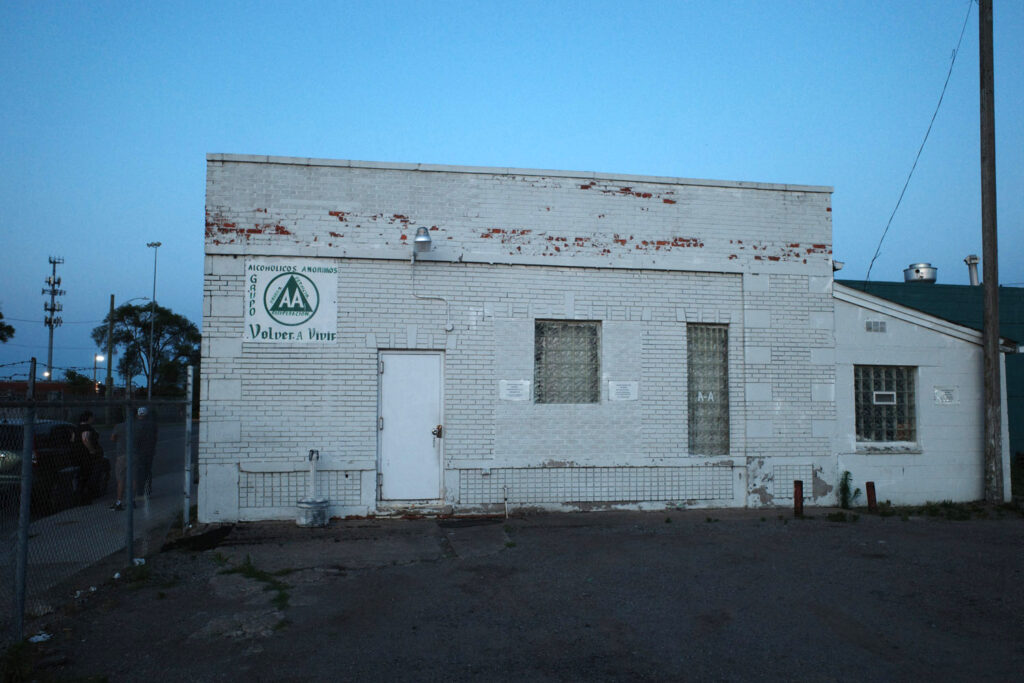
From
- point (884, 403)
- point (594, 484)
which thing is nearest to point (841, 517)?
point (884, 403)

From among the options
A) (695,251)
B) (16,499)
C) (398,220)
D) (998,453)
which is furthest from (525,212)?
(998,453)

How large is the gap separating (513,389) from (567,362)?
967mm

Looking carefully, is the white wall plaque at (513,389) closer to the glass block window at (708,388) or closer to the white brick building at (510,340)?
the white brick building at (510,340)

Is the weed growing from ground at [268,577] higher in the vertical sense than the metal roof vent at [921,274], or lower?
lower

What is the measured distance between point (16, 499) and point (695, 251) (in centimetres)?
920

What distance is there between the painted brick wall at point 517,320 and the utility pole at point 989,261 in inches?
104

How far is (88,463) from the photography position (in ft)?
25.2

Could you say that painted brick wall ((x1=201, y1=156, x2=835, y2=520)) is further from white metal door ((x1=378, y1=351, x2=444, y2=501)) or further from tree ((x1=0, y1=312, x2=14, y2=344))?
tree ((x1=0, y1=312, x2=14, y2=344))

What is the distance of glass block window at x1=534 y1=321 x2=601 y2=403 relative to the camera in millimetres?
10703

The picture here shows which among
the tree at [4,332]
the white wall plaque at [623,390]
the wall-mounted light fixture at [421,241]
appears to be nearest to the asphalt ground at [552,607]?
the white wall plaque at [623,390]

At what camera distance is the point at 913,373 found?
11.8 metres

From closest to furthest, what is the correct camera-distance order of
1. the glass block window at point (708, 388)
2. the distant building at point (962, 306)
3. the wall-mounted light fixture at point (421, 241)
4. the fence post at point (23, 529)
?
the fence post at point (23, 529)
the wall-mounted light fixture at point (421, 241)
the glass block window at point (708, 388)
the distant building at point (962, 306)

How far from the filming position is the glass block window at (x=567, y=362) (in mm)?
10703

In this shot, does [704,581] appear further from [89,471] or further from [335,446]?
[89,471]
